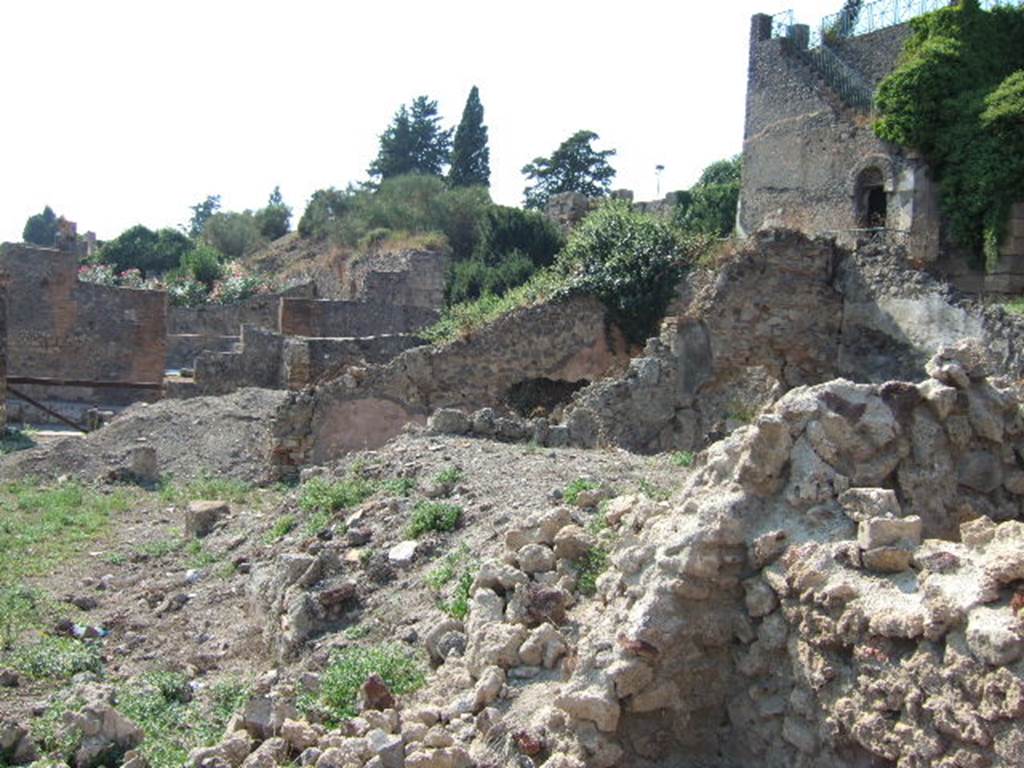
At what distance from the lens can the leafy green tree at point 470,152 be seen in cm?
5209

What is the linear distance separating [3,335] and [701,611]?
16908mm

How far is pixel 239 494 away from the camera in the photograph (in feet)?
44.0

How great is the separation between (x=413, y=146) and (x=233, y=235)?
12.1 meters

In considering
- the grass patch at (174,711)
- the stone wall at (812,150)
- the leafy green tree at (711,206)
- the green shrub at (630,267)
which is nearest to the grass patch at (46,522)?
the grass patch at (174,711)

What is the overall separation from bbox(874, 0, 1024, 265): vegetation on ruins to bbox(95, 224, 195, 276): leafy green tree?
107 ft

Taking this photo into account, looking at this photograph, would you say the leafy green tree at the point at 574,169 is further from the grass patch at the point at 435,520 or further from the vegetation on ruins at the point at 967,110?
the grass patch at the point at 435,520

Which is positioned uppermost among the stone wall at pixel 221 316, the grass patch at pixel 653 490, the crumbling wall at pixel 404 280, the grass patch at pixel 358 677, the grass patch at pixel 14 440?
the crumbling wall at pixel 404 280

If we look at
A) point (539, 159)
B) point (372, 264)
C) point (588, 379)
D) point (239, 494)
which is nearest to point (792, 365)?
point (588, 379)

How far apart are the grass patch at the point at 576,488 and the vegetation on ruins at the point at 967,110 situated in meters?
13.9

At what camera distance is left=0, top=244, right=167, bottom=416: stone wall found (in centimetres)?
2436

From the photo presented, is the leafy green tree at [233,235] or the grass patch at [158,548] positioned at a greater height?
the leafy green tree at [233,235]

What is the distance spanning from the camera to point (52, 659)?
7.22m

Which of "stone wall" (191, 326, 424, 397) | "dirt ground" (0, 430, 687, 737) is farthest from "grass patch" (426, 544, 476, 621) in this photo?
"stone wall" (191, 326, 424, 397)

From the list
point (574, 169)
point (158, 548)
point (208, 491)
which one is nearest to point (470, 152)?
point (574, 169)
